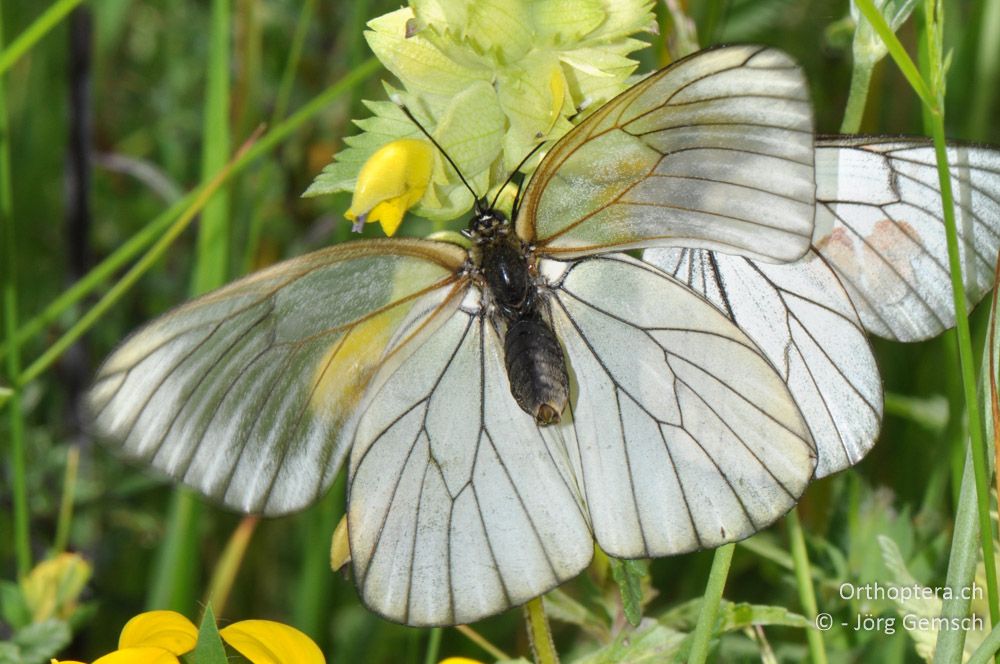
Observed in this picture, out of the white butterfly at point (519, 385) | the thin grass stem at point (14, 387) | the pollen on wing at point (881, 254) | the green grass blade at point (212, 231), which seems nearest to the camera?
the white butterfly at point (519, 385)

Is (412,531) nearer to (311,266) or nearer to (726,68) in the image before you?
(311,266)

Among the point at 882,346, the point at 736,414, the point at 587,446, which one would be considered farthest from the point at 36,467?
the point at 882,346

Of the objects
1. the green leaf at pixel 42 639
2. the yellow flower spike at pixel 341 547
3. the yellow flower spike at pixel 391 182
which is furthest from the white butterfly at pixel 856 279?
the green leaf at pixel 42 639

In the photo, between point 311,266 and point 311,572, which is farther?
point 311,572

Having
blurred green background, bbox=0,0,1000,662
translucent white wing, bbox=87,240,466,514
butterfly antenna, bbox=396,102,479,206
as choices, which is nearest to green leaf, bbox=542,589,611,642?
blurred green background, bbox=0,0,1000,662

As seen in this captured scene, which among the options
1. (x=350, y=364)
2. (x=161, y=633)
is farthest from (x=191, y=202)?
(x=161, y=633)

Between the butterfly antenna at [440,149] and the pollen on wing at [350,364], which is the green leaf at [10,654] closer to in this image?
the pollen on wing at [350,364]
